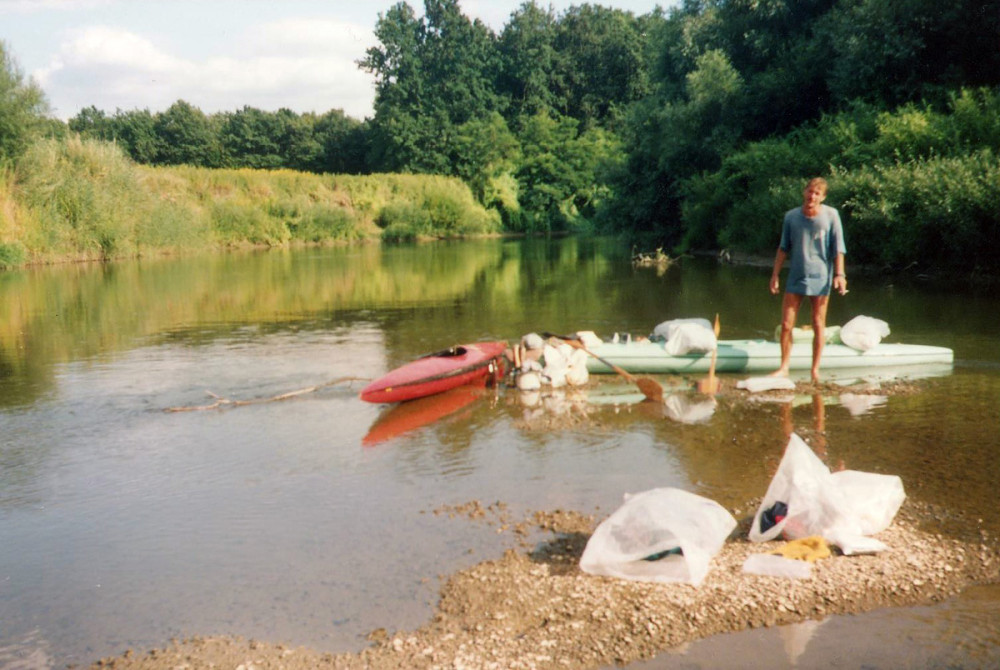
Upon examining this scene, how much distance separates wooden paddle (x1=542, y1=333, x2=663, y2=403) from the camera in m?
9.26

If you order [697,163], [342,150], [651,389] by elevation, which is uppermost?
[342,150]

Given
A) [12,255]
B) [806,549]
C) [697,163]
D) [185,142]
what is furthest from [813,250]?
[185,142]

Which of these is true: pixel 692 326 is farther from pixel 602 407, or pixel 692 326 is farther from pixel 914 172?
pixel 914 172

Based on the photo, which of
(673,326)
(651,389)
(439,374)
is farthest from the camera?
(673,326)

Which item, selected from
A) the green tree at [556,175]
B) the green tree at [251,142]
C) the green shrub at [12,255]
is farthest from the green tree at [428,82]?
the green shrub at [12,255]

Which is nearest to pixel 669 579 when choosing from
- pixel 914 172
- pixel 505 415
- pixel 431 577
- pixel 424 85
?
pixel 431 577

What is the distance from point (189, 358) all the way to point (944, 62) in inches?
861

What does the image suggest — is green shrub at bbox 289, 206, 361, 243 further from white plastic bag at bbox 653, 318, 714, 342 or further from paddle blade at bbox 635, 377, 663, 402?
paddle blade at bbox 635, 377, 663, 402

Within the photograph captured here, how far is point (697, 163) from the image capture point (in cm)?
3316

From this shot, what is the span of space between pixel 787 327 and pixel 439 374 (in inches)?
146

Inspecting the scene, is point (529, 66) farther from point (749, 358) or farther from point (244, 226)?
point (749, 358)

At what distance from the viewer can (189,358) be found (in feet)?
41.2

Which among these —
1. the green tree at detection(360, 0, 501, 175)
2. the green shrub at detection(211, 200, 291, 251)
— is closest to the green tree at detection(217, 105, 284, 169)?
the green tree at detection(360, 0, 501, 175)

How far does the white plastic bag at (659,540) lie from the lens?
15.1 feet
